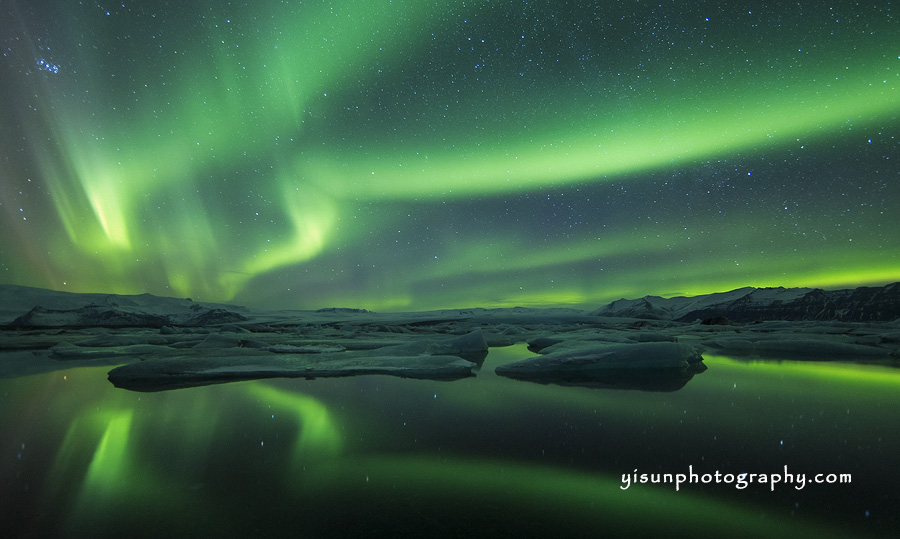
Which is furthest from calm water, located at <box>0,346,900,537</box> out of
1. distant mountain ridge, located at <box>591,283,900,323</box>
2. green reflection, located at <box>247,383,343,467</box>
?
distant mountain ridge, located at <box>591,283,900,323</box>

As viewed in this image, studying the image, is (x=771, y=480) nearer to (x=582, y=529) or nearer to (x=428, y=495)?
(x=582, y=529)

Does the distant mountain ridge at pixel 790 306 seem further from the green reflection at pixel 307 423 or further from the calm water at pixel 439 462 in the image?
the green reflection at pixel 307 423

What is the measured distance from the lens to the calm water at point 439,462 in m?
1.90

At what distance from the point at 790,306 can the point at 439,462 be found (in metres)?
62.0

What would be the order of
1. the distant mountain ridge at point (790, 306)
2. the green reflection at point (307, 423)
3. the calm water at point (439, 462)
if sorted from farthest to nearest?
the distant mountain ridge at point (790, 306) → the green reflection at point (307, 423) → the calm water at point (439, 462)

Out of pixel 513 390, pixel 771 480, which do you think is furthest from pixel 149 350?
pixel 771 480

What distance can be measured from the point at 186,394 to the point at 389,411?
3.22 m

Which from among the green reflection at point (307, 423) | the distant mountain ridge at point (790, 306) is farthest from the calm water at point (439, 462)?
the distant mountain ridge at point (790, 306)

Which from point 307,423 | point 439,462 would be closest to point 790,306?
point 439,462

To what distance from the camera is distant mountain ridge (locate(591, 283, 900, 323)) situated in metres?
41.7

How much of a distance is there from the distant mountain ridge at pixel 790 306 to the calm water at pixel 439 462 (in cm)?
3970

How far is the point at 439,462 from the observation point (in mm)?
2689

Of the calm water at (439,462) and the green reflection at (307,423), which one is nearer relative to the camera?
the calm water at (439,462)

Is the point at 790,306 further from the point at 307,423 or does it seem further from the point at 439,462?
the point at 307,423
